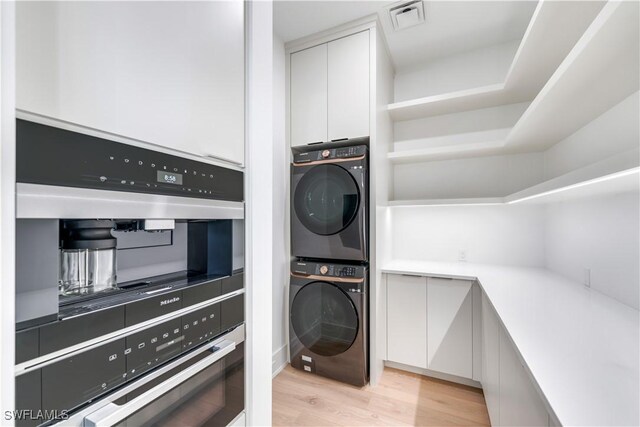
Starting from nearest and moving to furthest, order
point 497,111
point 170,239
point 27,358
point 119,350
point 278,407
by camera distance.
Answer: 1. point 27,358
2. point 119,350
3. point 170,239
4. point 278,407
5. point 497,111

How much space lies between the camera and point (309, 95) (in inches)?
91.7

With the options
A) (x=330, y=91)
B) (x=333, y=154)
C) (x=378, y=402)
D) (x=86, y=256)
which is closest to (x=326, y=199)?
(x=333, y=154)

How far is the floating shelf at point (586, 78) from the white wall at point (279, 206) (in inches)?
67.0

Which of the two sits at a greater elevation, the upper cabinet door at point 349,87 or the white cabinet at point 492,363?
the upper cabinet door at point 349,87

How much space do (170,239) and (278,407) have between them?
1.63 m

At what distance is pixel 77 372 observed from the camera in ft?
1.63

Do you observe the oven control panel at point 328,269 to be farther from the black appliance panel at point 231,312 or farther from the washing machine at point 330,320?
the black appliance panel at point 231,312

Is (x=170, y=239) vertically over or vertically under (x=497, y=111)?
under

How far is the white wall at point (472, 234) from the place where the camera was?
2354 millimetres

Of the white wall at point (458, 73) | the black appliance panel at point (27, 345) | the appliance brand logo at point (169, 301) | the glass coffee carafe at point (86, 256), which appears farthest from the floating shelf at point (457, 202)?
the black appliance panel at point (27, 345)

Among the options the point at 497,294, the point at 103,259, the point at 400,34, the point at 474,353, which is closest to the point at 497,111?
the point at 400,34

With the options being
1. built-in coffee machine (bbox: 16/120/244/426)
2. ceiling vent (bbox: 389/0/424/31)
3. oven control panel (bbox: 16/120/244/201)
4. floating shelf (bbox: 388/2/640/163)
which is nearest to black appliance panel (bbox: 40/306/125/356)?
built-in coffee machine (bbox: 16/120/244/426)

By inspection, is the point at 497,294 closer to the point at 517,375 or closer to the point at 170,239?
the point at 517,375

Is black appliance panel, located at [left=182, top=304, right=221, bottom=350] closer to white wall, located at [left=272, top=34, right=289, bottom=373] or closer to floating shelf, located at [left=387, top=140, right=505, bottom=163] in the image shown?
white wall, located at [left=272, top=34, right=289, bottom=373]
